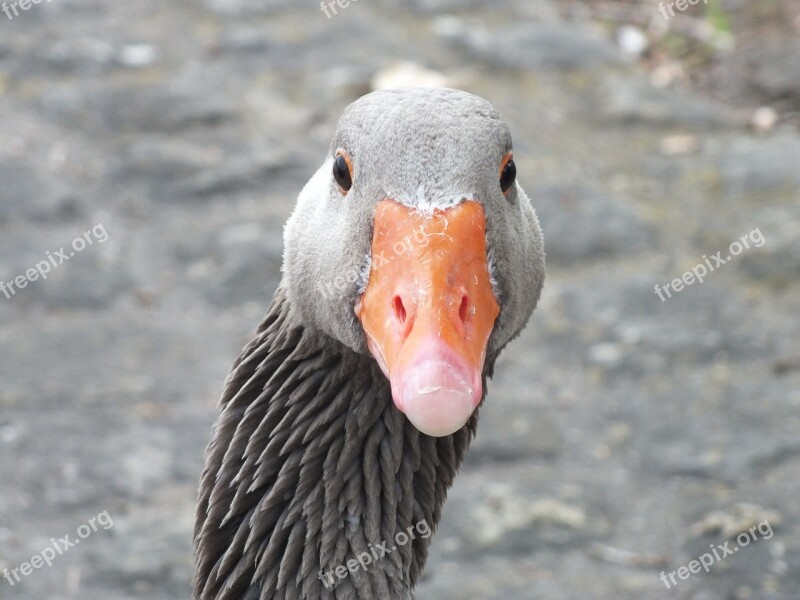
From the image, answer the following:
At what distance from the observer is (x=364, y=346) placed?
2875 millimetres

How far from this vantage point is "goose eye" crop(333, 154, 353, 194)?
9.78 ft

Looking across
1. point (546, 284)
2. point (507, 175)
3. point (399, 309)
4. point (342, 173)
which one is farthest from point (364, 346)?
point (546, 284)

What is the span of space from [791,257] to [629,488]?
215 cm

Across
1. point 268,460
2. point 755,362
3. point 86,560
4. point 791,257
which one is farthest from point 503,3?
point 268,460

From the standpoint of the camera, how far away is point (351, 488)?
3.23 meters

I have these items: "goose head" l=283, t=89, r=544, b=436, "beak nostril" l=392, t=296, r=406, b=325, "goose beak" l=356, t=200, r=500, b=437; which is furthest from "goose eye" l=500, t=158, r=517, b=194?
"beak nostril" l=392, t=296, r=406, b=325

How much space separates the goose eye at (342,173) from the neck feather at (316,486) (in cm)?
46

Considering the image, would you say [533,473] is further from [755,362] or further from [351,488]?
[351,488]

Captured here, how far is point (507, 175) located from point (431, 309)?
63cm

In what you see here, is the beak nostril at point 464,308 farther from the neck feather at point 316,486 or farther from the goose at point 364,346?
the neck feather at point 316,486

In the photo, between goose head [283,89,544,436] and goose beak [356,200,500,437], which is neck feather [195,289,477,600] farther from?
goose beak [356,200,500,437]

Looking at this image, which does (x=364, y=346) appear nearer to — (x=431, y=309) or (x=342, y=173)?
(x=431, y=309)

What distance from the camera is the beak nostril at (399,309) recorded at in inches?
102

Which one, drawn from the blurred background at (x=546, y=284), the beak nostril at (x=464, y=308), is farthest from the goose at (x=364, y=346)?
the blurred background at (x=546, y=284)
